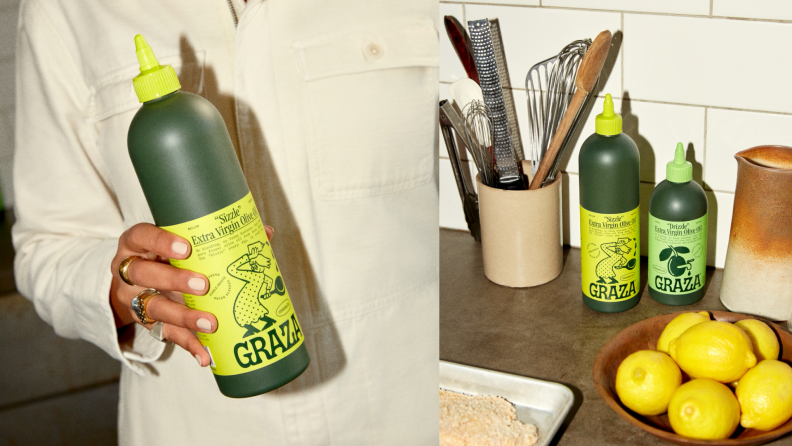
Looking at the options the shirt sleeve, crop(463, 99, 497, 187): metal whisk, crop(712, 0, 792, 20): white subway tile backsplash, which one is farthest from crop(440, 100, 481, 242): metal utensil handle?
the shirt sleeve

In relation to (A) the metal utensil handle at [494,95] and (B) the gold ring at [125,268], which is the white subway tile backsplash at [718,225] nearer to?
(A) the metal utensil handle at [494,95]

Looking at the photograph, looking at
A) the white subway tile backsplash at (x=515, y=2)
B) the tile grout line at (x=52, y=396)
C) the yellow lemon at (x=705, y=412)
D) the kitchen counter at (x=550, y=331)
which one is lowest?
the tile grout line at (x=52, y=396)

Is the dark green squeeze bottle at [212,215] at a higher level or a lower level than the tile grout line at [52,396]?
higher

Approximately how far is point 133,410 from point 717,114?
0.86 metres

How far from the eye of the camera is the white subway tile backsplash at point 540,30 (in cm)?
97

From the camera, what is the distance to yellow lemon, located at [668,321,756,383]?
2.28ft

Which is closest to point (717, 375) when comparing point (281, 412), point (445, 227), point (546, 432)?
point (546, 432)

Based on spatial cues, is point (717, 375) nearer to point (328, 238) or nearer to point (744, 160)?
point (744, 160)

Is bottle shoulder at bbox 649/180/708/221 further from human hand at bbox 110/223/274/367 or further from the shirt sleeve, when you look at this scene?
the shirt sleeve

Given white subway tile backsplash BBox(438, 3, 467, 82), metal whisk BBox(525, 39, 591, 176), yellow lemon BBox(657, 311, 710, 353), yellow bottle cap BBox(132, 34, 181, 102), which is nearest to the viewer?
yellow bottle cap BBox(132, 34, 181, 102)

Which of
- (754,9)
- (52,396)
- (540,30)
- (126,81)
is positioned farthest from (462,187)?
(52,396)

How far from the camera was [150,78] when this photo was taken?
1.77ft

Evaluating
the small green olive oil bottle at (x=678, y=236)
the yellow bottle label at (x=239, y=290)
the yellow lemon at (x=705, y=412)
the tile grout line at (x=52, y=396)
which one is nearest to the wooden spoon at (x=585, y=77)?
the small green olive oil bottle at (x=678, y=236)

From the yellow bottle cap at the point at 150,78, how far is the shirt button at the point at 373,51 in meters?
0.26
